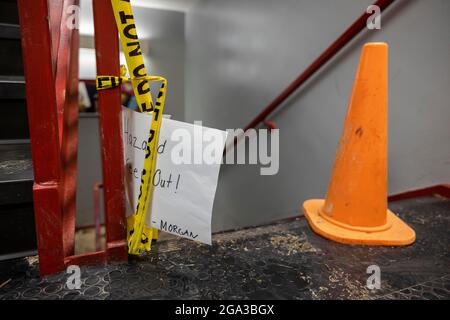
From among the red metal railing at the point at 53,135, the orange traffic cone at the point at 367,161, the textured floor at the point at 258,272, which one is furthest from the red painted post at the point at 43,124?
the orange traffic cone at the point at 367,161

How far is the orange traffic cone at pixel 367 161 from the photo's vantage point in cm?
94

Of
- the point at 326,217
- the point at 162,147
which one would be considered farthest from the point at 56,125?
the point at 326,217

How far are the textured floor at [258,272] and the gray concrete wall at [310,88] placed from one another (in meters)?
0.47

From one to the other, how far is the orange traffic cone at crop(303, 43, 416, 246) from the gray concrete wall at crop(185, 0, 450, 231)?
37cm

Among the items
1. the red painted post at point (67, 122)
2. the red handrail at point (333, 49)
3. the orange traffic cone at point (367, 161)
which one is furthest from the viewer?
the red handrail at point (333, 49)

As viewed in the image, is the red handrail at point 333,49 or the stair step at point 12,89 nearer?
the stair step at point 12,89

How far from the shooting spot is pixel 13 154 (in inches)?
39.6

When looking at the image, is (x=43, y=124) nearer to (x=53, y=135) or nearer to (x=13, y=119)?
(x=53, y=135)

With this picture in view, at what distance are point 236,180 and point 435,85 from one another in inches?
72.2

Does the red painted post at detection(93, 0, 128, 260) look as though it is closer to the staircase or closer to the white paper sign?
the white paper sign

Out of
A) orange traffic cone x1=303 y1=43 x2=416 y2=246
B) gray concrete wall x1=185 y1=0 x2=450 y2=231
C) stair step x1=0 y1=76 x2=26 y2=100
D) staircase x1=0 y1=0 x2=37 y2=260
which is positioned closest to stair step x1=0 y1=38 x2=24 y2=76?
staircase x1=0 y1=0 x2=37 y2=260

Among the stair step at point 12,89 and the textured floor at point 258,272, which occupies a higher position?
the stair step at point 12,89

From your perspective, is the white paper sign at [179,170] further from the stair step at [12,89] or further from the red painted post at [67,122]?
the stair step at [12,89]

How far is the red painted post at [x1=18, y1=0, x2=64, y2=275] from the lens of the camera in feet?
1.85
